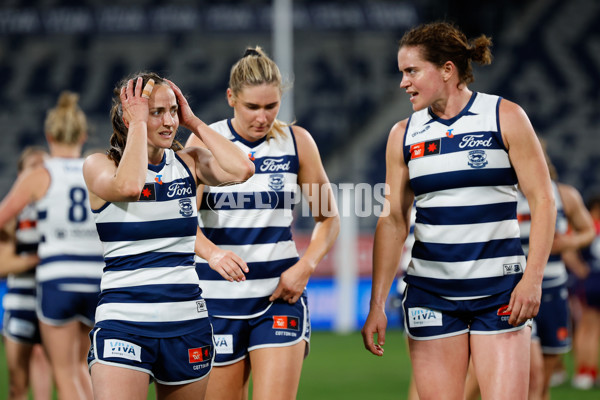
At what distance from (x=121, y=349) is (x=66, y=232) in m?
2.46

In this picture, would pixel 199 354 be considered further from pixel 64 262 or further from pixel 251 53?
pixel 64 262

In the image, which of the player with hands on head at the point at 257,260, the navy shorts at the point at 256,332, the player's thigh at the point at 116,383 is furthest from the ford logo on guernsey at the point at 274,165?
the player's thigh at the point at 116,383

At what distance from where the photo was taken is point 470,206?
3.53 m

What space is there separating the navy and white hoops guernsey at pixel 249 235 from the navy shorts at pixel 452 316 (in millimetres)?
714

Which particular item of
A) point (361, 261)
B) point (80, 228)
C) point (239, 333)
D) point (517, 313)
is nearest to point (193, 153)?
point (239, 333)

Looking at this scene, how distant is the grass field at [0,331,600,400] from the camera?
7.62 meters

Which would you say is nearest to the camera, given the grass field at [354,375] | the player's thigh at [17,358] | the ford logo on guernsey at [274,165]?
the ford logo on guernsey at [274,165]

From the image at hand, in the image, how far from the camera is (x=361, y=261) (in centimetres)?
1316

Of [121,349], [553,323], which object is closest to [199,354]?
[121,349]

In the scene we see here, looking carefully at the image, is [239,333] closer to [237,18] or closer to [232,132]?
[232,132]

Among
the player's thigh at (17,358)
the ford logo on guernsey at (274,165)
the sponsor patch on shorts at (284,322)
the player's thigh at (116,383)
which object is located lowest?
the player's thigh at (17,358)

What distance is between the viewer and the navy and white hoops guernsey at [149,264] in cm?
316

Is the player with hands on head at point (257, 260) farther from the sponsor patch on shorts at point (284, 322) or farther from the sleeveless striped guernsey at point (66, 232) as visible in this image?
the sleeveless striped guernsey at point (66, 232)

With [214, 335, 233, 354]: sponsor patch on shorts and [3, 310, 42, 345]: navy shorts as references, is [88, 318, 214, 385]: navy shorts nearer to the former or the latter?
[214, 335, 233, 354]: sponsor patch on shorts
